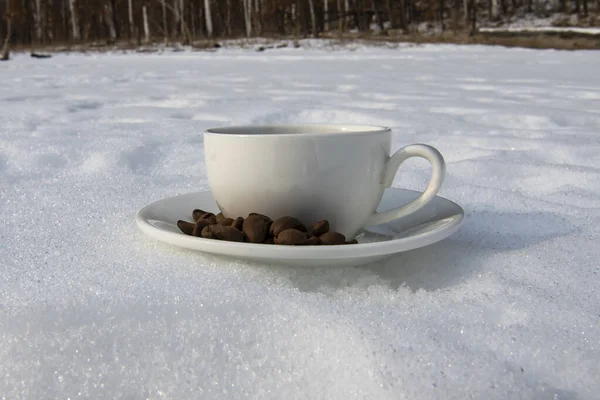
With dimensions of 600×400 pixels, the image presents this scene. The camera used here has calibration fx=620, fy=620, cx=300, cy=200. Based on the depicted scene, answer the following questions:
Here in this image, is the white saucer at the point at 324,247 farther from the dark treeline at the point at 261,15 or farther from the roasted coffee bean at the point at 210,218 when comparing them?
the dark treeline at the point at 261,15

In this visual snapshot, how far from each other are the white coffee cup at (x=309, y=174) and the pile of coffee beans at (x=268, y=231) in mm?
37

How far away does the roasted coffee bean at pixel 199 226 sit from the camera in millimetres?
783

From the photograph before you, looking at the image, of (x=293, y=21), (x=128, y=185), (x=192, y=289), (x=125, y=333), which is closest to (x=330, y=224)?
(x=192, y=289)

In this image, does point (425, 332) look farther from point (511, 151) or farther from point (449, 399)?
point (511, 151)

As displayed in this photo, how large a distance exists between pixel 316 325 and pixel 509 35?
794cm

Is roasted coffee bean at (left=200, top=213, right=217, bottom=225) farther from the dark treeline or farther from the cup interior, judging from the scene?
the dark treeline

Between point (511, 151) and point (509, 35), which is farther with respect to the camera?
point (509, 35)

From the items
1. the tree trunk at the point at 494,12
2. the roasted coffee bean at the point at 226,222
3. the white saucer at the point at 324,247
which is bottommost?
the white saucer at the point at 324,247

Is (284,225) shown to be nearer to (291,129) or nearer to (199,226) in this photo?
(199,226)

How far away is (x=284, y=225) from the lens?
2.43 feet

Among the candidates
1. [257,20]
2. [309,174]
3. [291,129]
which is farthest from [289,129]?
[257,20]

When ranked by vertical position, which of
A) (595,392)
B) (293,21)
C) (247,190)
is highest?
(293,21)

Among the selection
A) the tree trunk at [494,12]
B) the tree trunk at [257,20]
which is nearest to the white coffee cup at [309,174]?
the tree trunk at [257,20]

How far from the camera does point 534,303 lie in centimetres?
66
